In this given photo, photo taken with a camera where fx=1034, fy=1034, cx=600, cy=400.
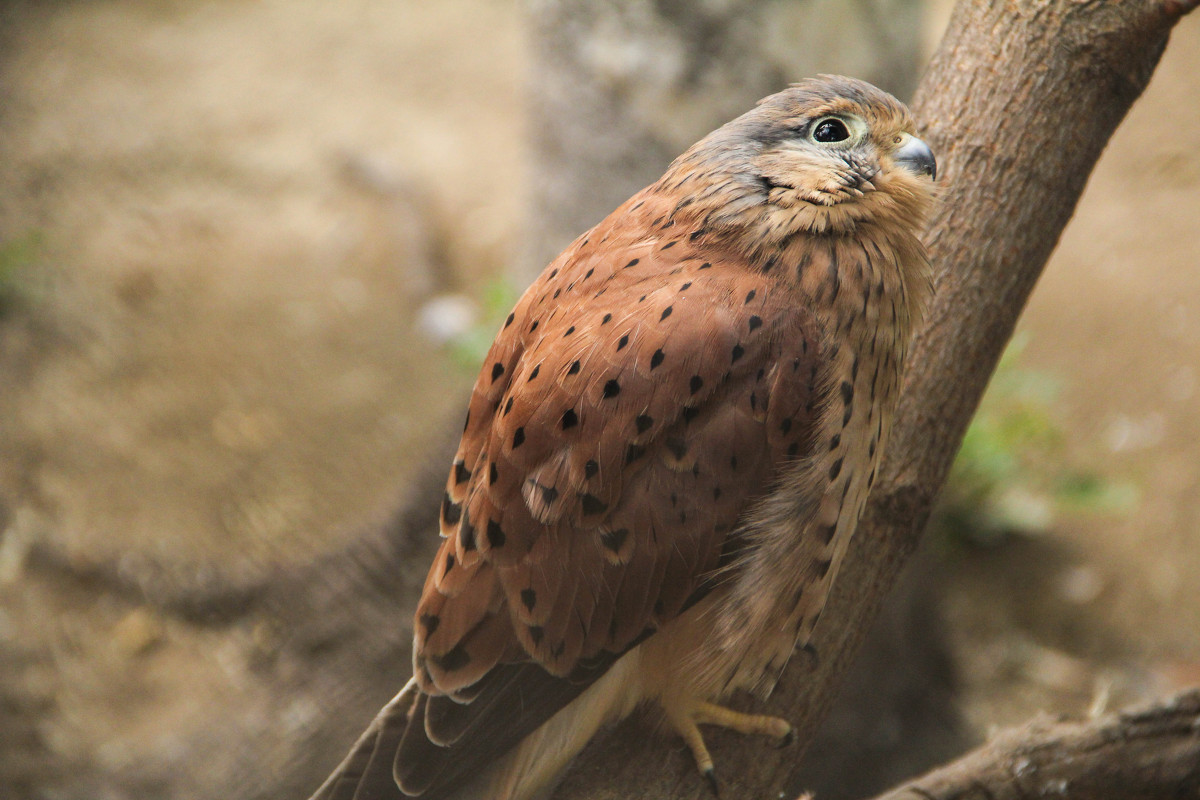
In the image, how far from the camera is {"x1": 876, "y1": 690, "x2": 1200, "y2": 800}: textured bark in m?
2.26

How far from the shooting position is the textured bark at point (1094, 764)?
226 centimetres

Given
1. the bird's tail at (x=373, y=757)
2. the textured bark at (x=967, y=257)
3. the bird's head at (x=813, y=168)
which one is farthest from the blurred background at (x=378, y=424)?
the bird's head at (x=813, y=168)

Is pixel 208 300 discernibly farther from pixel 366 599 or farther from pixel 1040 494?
pixel 1040 494

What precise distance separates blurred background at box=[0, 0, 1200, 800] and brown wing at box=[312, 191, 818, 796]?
1319mm

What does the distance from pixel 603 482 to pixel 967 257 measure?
42.6 inches

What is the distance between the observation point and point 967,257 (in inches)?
99.0

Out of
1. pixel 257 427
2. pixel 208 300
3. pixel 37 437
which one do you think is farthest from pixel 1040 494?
pixel 37 437

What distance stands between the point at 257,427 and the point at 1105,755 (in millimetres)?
4497

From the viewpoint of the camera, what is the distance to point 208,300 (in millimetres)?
6266

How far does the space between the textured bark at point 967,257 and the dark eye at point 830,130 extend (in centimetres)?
31

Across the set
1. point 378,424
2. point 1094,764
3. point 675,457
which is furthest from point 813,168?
point 378,424

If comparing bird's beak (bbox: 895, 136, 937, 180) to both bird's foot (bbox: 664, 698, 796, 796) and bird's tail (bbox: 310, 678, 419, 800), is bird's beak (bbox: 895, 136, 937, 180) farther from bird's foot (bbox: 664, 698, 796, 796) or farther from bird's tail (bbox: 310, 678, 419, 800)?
bird's tail (bbox: 310, 678, 419, 800)

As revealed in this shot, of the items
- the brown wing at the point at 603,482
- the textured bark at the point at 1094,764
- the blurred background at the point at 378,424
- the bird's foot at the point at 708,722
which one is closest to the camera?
the brown wing at the point at 603,482

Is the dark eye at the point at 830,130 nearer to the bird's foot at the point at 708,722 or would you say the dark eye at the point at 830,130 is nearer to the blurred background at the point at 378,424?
the bird's foot at the point at 708,722
